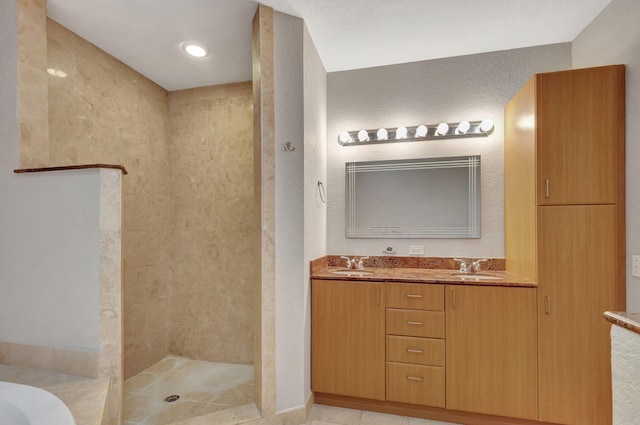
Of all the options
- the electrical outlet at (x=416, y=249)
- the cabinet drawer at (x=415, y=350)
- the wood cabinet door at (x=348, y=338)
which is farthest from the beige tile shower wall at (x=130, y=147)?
the electrical outlet at (x=416, y=249)

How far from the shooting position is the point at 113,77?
8.01 ft

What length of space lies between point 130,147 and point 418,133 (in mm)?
2481

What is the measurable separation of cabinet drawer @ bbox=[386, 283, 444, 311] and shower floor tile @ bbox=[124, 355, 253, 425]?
1286 mm

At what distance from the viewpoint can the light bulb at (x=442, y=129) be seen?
99.2 inches

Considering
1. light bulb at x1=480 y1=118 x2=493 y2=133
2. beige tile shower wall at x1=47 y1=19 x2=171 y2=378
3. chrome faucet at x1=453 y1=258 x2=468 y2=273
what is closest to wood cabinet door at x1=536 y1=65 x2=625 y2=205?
light bulb at x1=480 y1=118 x2=493 y2=133

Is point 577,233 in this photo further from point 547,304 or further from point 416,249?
point 416,249


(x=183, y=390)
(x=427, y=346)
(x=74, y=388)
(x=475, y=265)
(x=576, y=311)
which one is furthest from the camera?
(x=475, y=265)

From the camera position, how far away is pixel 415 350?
2.03 metres

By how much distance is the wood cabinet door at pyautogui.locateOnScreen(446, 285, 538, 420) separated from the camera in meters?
1.87

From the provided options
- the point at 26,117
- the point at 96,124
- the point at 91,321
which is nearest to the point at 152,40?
the point at 96,124

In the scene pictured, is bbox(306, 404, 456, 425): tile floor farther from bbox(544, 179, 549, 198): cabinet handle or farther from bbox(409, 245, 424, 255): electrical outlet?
bbox(544, 179, 549, 198): cabinet handle

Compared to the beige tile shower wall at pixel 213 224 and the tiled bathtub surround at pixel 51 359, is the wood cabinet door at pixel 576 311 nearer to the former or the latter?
the beige tile shower wall at pixel 213 224

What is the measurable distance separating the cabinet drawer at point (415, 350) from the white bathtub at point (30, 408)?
5.63 ft

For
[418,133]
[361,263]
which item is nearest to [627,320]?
[361,263]
